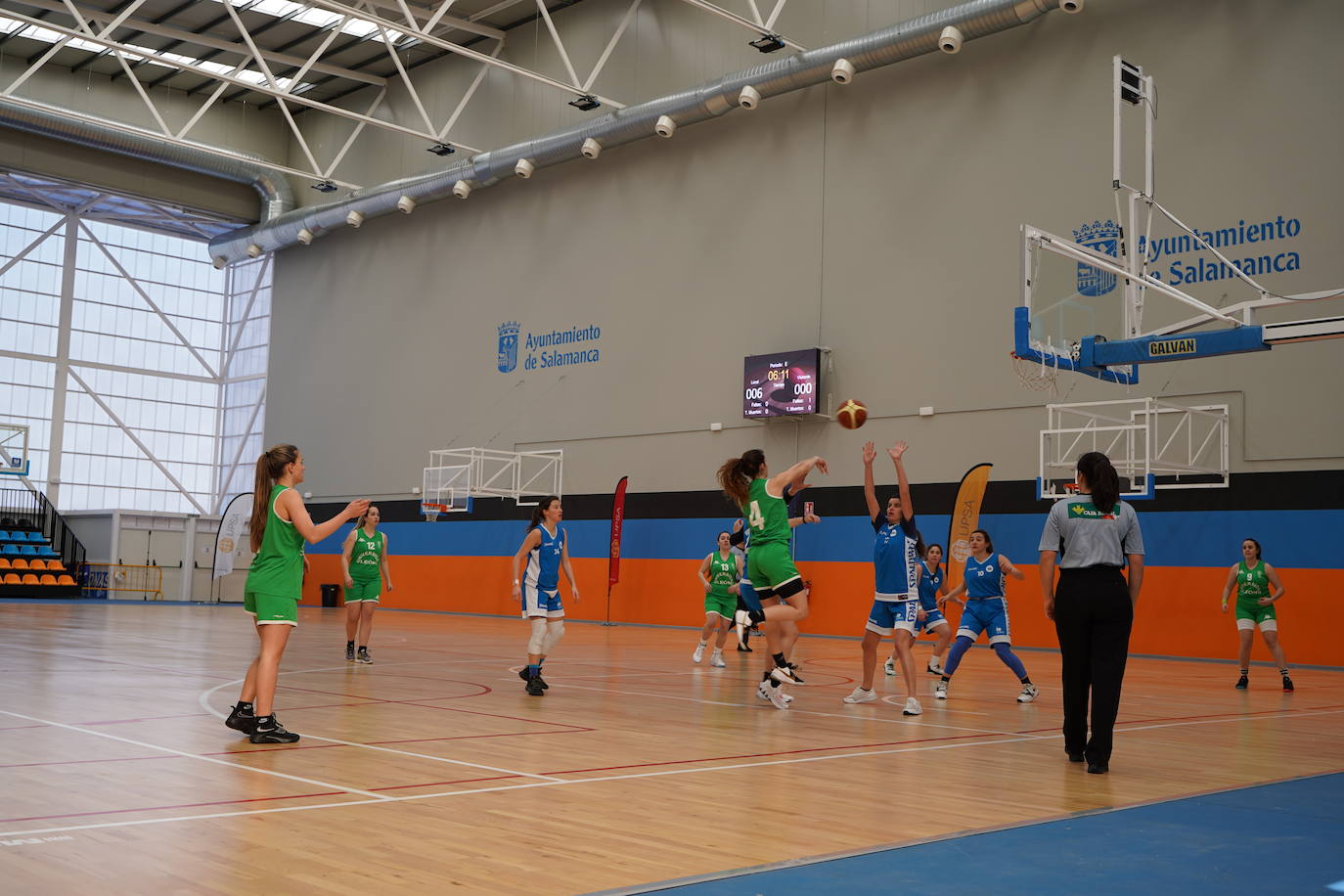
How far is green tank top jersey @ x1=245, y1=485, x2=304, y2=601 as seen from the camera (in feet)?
23.6

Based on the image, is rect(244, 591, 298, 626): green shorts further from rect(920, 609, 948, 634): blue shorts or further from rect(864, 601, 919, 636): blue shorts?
rect(920, 609, 948, 634): blue shorts

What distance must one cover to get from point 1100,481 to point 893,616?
337cm

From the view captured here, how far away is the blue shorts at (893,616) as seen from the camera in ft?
32.7

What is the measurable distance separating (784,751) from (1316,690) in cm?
909

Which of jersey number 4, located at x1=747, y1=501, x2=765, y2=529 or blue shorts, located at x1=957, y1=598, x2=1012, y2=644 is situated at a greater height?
jersey number 4, located at x1=747, y1=501, x2=765, y2=529

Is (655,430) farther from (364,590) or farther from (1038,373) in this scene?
(364,590)

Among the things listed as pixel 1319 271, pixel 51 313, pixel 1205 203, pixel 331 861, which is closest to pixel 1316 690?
pixel 1319 271

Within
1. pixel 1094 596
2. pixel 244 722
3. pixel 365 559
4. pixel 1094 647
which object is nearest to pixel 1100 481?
pixel 1094 596

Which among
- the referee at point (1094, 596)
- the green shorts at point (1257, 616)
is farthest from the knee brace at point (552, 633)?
the green shorts at point (1257, 616)

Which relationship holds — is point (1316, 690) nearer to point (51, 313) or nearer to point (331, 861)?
point (331, 861)

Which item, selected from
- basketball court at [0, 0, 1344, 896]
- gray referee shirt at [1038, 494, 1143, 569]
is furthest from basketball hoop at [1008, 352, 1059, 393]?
gray referee shirt at [1038, 494, 1143, 569]

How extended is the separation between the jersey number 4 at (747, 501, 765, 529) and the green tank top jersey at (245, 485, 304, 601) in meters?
3.72

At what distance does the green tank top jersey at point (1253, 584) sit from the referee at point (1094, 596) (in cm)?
771

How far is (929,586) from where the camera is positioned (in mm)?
13266
